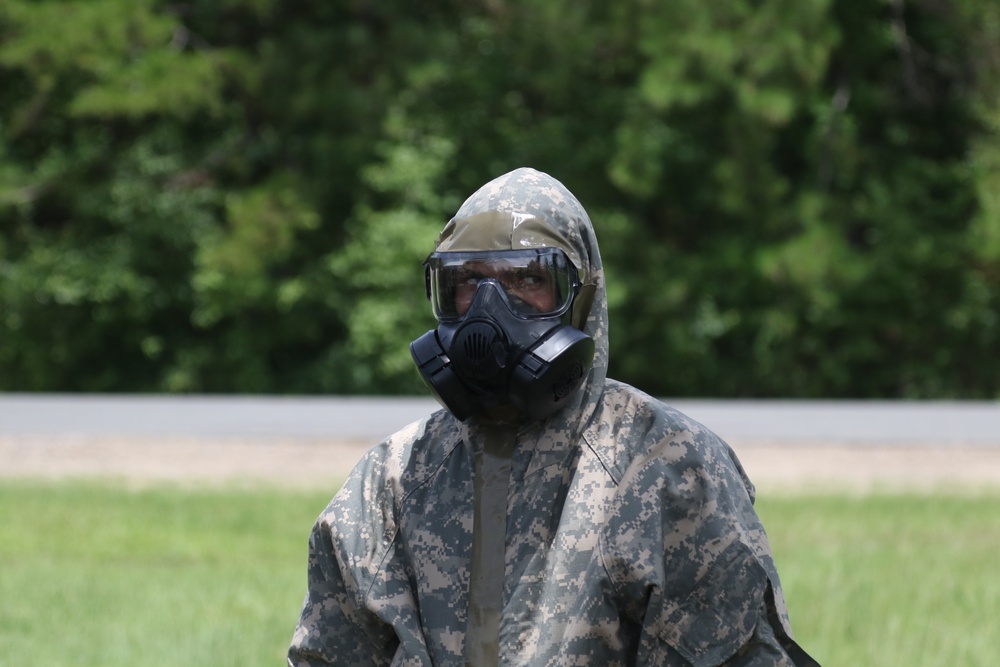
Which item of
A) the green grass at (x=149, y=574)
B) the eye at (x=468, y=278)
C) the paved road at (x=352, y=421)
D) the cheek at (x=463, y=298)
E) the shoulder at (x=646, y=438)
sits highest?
the eye at (x=468, y=278)

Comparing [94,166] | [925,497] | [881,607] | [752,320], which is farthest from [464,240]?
[94,166]

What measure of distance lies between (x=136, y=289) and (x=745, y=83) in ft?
33.1

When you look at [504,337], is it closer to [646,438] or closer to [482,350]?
[482,350]

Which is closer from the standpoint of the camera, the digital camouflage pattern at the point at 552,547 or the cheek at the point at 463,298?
the digital camouflage pattern at the point at 552,547

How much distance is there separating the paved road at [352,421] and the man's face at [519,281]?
45.3ft

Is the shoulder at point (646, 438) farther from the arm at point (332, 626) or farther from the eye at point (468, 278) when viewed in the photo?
the arm at point (332, 626)

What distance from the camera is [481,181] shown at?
22797 millimetres

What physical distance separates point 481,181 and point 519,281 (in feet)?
67.3

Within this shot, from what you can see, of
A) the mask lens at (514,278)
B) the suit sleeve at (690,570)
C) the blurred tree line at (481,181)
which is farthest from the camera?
the blurred tree line at (481,181)

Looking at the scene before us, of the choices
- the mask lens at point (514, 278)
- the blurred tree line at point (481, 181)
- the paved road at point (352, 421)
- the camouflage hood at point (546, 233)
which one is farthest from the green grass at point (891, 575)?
the blurred tree line at point (481, 181)

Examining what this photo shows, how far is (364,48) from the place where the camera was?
2262 centimetres

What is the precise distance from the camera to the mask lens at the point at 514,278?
241 centimetres

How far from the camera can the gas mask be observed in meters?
2.34

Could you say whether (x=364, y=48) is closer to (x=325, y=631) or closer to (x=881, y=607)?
(x=881, y=607)
